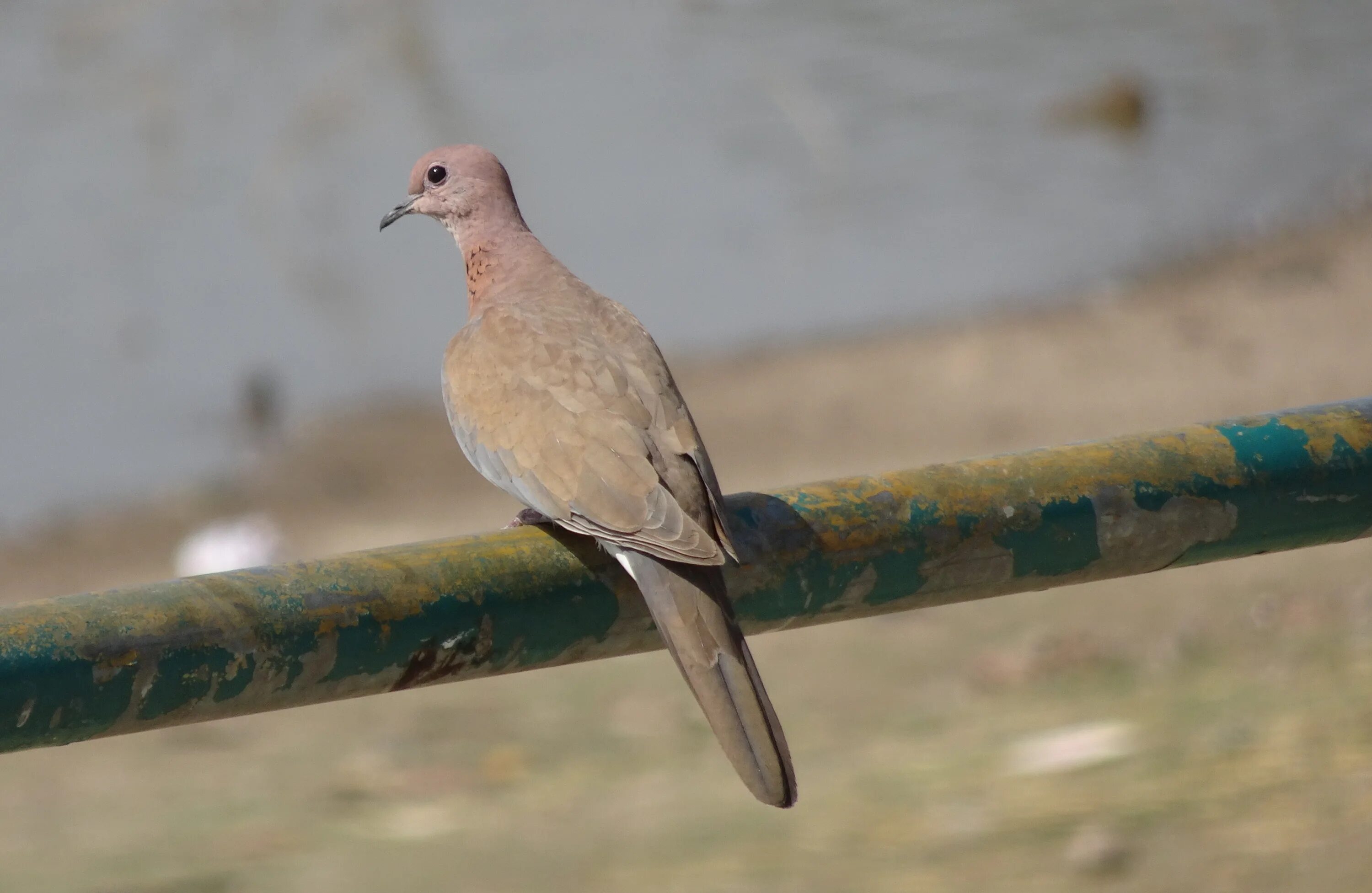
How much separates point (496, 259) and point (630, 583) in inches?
67.2

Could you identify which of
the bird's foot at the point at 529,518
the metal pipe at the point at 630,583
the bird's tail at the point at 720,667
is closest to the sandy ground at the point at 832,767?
the bird's foot at the point at 529,518

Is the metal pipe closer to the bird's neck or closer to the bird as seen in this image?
the bird

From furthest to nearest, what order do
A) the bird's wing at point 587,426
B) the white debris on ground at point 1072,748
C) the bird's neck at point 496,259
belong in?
the white debris on ground at point 1072,748 < the bird's neck at point 496,259 < the bird's wing at point 587,426

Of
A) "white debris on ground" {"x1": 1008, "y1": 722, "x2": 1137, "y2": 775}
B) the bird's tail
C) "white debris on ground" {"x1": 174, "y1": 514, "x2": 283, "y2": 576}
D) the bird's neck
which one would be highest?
the bird's neck

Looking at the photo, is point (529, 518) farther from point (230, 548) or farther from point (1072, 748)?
point (230, 548)

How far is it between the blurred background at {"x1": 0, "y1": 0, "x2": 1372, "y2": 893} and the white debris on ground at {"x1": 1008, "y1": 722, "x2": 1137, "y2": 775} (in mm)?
18

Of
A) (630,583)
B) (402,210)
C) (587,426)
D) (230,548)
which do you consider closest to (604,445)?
(587,426)

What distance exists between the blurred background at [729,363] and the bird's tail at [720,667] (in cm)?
157

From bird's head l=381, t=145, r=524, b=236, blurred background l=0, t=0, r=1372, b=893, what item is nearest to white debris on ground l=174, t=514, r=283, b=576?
blurred background l=0, t=0, r=1372, b=893

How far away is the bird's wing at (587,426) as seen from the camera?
8.18 ft

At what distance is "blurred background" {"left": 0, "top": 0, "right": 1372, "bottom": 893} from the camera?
13.8 feet

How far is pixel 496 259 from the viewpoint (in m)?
3.87

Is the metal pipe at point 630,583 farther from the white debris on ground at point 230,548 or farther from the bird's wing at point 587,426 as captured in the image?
the white debris on ground at point 230,548

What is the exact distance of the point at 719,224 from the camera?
10773 millimetres
